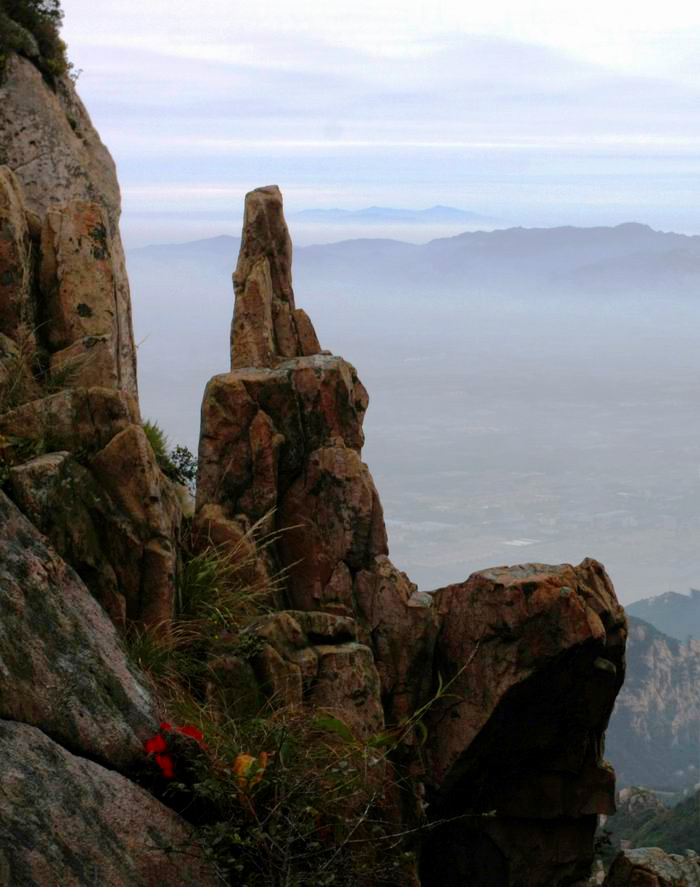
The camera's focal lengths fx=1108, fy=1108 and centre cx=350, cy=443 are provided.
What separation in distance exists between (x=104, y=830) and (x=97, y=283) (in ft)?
25.4

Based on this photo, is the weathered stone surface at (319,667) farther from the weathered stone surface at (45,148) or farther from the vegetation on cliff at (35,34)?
the vegetation on cliff at (35,34)

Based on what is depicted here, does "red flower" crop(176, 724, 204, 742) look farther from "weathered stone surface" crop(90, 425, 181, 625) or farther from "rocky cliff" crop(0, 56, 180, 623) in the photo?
"weathered stone surface" crop(90, 425, 181, 625)

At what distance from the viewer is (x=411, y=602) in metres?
16.4

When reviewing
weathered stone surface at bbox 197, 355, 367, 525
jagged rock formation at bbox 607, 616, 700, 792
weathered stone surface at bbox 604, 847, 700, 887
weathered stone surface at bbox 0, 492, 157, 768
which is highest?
weathered stone surface at bbox 197, 355, 367, 525

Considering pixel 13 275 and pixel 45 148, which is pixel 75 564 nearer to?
pixel 13 275

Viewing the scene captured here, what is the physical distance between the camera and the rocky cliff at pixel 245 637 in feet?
27.0

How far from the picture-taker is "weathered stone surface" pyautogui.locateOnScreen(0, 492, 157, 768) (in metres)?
8.11

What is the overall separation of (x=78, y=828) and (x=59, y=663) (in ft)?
4.47

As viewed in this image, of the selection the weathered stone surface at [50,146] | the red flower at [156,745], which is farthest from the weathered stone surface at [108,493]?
the weathered stone surface at [50,146]

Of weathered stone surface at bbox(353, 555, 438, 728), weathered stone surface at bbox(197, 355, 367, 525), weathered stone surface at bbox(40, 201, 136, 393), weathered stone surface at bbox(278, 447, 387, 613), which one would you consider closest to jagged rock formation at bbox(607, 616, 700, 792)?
weathered stone surface at bbox(353, 555, 438, 728)

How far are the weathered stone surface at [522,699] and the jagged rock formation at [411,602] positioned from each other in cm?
2

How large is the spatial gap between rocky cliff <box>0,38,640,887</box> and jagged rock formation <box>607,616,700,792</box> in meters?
138

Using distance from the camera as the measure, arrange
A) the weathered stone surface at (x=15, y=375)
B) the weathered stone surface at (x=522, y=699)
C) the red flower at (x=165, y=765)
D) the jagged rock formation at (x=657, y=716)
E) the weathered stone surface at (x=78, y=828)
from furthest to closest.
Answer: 1. the jagged rock formation at (x=657, y=716)
2. the weathered stone surface at (x=522, y=699)
3. the weathered stone surface at (x=15, y=375)
4. the red flower at (x=165, y=765)
5. the weathered stone surface at (x=78, y=828)

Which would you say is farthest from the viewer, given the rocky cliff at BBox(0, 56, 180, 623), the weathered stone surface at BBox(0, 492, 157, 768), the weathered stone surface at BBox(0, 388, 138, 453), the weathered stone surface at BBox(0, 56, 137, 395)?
the weathered stone surface at BBox(0, 56, 137, 395)
